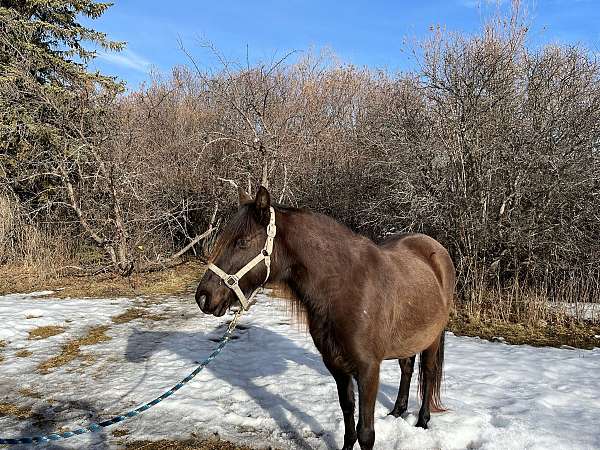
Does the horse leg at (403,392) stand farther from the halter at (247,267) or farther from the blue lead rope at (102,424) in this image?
the halter at (247,267)

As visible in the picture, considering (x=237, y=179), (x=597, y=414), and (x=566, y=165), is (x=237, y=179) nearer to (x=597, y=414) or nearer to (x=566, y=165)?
(x=566, y=165)

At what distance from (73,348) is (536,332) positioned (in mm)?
6073

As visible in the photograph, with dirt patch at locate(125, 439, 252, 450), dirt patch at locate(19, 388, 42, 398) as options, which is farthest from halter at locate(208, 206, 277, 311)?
dirt patch at locate(19, 388, 42, 398)

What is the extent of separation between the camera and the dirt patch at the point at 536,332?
215 inches

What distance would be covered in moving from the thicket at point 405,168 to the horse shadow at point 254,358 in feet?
10.4

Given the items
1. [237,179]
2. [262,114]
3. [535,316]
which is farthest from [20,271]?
[535,316]

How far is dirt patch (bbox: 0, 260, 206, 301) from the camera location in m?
8.21

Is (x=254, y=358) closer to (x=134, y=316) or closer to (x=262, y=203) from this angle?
(x=134, y=316)

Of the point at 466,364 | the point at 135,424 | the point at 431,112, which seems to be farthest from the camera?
the point at 431,112

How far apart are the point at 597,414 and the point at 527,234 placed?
14.2 ft

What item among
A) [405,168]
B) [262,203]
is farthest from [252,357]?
[405,168]

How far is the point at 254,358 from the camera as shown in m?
4.84

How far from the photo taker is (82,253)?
10617mm

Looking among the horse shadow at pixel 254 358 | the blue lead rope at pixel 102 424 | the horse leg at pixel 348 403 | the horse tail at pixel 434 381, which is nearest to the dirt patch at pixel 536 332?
the horse shadow at pixel 254 358
